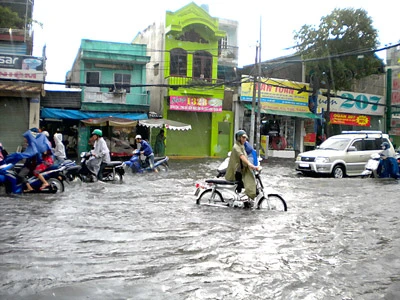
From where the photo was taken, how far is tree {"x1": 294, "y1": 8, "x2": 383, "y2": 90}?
29.9 metres

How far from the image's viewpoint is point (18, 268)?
16.3ft

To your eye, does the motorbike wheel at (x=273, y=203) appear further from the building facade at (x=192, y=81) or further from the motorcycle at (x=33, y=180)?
the building facade at (x=192, y=81)

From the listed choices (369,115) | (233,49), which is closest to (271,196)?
(233,49)

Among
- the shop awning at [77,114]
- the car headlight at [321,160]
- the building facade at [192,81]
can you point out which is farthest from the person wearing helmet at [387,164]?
the shop awning at [77,114]

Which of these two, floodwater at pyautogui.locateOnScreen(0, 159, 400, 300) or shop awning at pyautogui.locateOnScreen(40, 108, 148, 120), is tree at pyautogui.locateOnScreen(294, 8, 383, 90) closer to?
shop awning at pyautogui.locateOnScreen(40, 108, 148, 120)

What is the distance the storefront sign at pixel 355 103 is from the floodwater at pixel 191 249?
22.7m

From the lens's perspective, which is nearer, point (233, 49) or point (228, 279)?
point (228, 279)

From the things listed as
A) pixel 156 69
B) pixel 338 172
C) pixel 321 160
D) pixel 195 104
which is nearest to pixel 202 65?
pixel 195 104

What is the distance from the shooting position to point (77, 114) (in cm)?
2534

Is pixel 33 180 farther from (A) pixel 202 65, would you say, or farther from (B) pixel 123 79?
(A) pixel 202 65

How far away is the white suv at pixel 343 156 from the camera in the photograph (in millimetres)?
17078

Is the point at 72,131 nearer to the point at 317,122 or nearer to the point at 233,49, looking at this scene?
the point at 233,49

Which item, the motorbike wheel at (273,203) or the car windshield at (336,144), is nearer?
the motorbike wheel at (273,203)

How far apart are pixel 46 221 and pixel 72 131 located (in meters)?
20.2
